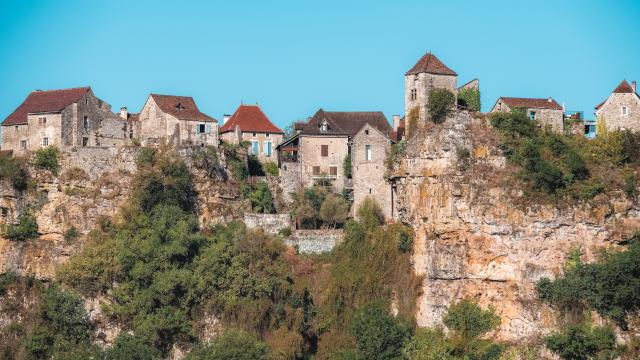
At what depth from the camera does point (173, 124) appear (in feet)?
237

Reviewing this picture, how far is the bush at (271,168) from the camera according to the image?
247ft

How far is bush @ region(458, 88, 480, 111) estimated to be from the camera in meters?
71.1

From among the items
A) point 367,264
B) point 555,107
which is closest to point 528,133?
point 555,107

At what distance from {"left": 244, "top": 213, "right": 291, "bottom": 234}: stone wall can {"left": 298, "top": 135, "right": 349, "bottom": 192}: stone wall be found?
450 centimetres

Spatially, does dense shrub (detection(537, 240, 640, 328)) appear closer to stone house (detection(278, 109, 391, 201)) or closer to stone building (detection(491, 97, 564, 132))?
stone building (detection(491, 97, 564, 132))

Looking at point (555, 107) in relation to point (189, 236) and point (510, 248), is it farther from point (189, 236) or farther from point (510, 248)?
point (189, 236)

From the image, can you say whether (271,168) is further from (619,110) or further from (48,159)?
(619,110)

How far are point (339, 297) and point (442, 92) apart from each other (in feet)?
34.3

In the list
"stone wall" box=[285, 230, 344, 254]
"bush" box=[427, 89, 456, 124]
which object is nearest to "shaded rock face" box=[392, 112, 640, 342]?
"bush" box=[427, 89, 456, 124]

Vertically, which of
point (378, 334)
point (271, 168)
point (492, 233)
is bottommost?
point (378, 334)

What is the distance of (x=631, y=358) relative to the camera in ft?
208

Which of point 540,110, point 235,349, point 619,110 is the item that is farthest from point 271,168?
point 619,110

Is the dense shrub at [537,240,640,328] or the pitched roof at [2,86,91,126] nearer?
the dense shrub at [537,240,640,328]

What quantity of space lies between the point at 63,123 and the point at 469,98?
62.6 feet
